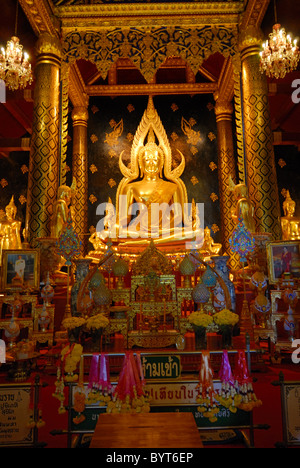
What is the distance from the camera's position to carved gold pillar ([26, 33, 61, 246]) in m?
4.71

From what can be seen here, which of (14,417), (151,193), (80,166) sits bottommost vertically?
(14,417)

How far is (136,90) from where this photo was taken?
7.49 meters

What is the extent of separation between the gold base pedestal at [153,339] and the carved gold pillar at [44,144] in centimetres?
210

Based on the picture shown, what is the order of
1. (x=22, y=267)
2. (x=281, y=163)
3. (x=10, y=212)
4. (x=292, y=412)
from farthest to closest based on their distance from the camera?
(x=281, y=163)
(x=10, y=212)
(x=22, y=267)
(x=292, y=412)

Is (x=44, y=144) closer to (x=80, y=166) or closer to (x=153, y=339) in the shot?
(x=80, y=166)

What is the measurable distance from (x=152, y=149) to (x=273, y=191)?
3.13 meters

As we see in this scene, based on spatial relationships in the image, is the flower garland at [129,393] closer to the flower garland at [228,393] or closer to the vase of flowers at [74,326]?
the flower garland at [228,393]

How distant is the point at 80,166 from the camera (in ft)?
23.8

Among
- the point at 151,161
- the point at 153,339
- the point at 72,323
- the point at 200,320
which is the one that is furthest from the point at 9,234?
the point at 200,320

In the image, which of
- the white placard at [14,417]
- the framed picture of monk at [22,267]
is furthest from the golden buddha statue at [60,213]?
the white placard at [14,417]

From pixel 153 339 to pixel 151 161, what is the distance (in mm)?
4595

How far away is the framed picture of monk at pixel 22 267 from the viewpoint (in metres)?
3.86

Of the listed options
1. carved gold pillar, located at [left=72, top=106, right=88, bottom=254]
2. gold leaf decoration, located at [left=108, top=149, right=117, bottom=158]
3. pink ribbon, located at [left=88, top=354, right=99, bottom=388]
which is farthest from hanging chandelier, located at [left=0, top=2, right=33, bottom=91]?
pink ribbon, located at [left=88, top=354, right=99, bottom=388]

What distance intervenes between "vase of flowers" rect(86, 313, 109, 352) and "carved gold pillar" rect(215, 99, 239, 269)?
432cm
